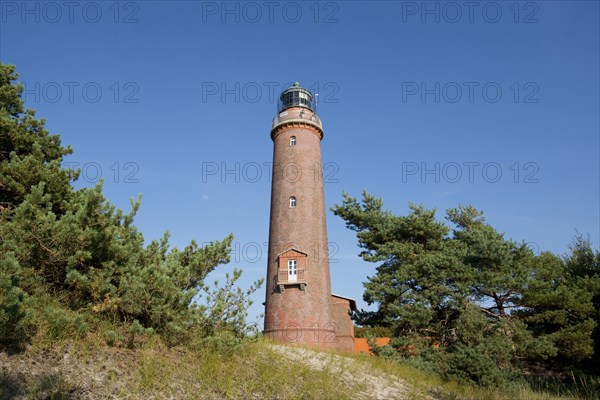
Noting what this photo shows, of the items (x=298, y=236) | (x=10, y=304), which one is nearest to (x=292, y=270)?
(x=298, y=236)

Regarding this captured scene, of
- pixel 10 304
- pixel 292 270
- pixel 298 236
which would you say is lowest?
pixel 10 304

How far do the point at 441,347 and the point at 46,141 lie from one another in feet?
55.0

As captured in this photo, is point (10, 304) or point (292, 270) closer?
point (10, 304)

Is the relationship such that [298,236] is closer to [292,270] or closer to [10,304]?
[292,270]

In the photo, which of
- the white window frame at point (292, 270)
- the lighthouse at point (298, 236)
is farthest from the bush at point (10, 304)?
the white window frame at point (292, 270)

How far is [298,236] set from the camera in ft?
70.8

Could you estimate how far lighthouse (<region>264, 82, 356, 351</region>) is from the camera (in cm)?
2038

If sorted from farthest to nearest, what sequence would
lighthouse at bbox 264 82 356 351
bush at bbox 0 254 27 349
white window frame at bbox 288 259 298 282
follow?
white window frame at bbox 288 259 298 282 < lighthouse at bbox 264 82 356 351 < bush at bbox 0 254 27 349

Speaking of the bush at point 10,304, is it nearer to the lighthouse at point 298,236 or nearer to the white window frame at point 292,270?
the lighthouse at point 298,236

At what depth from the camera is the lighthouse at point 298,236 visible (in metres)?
20.4

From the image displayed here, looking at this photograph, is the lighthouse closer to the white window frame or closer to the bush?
the white window frame

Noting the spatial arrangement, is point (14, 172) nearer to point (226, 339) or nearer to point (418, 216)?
point (226, 339)

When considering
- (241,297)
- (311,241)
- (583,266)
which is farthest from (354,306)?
(241,297)

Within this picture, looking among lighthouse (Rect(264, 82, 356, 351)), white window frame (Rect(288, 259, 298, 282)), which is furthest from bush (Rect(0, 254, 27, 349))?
white window frame (Rect(288, 259, 298, 282))
